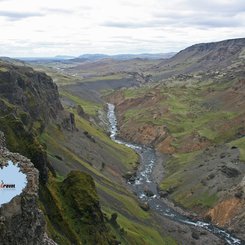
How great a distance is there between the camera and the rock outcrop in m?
23.0

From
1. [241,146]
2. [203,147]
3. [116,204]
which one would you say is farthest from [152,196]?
[203,147]

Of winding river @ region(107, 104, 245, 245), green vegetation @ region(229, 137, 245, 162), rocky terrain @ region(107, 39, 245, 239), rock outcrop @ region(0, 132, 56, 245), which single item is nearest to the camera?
rock outcrop @ region(0, 132, 56, 245)

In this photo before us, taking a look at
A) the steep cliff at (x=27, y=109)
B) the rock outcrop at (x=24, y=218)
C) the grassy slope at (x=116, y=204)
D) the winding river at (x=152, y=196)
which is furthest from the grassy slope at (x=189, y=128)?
the rock outcrop at (x=24, y=218)

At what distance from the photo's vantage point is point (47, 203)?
160 feet

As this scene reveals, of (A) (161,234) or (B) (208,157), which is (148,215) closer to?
(A) (161,234)

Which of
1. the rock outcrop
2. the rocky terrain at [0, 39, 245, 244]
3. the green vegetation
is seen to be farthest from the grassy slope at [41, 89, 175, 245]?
the green vegetation

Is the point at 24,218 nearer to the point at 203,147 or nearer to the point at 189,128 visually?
the point at 203,147

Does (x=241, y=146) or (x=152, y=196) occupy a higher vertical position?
(x=241, y=146)

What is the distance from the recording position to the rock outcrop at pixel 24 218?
23.0 meters

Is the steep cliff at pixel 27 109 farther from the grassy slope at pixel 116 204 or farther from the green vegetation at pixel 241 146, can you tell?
the green vegetation at pixel 241 146

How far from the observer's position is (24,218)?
24.1 metres

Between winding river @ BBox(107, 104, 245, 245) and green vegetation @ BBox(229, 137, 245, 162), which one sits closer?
winding river @ BBox(107, 104, 245, 245)

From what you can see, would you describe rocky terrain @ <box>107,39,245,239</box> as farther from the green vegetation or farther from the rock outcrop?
the rock outcrop

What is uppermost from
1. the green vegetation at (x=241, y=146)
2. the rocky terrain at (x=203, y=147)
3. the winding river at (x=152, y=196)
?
the green vegetation at (x=241, y=146)
